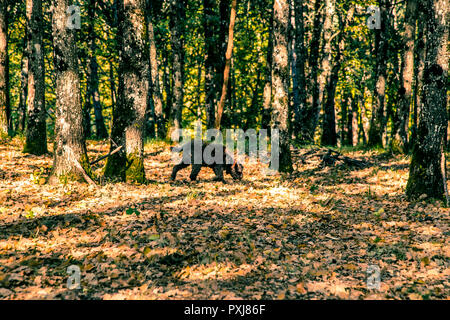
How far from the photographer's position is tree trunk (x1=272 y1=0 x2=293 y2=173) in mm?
11250

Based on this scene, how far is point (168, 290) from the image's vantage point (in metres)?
4.39

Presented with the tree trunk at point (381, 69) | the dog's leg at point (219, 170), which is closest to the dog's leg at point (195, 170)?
the dog's leg at point (219, 170)

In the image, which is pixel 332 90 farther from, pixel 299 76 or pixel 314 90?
pixel 299 76

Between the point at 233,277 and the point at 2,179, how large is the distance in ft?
24.2

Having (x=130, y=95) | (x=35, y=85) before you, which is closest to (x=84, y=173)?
(x=130, y=95)

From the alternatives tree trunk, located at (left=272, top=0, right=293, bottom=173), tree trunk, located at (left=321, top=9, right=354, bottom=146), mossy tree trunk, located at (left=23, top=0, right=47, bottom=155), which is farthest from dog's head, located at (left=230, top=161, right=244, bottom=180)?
tree trunk, located at (left=321, top=9, right=354, bottom=146)

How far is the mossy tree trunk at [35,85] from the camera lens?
11.2m

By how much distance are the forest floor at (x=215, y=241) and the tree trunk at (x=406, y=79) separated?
4.85m

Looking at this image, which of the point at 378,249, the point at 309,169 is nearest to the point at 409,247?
the point at 378,249

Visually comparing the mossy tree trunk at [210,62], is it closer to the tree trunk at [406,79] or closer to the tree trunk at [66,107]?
the tree trunk at [406,79]

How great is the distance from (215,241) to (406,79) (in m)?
11.9

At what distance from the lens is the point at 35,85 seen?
11.2m

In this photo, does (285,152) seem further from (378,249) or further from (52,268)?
(52,268)
